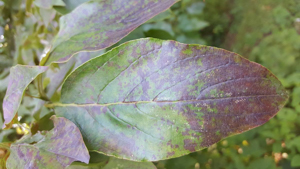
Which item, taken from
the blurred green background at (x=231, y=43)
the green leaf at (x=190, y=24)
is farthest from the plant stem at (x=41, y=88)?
the green leaf at (x=190, y=24)

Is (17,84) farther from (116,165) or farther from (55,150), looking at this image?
(116,165)

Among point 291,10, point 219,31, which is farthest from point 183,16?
point 291,10

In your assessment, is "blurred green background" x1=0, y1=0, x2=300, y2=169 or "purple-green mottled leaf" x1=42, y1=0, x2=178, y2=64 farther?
"blurred green background" x1=0, y1=0, x2=300, y2=169

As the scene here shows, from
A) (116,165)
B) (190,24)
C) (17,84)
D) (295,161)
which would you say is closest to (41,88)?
(17,84)

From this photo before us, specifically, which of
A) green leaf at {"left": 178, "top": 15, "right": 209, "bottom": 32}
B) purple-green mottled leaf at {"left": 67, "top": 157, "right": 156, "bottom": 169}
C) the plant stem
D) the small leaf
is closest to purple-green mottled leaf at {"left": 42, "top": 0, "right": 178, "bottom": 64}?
the plant stem

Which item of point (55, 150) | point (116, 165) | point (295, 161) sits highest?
point (55, 150)

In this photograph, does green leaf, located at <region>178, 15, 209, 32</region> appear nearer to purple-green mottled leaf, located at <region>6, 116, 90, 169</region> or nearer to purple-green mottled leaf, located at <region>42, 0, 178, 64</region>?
purple-green mottled leaf, located at <region>42, 0, 178, 64</region>
